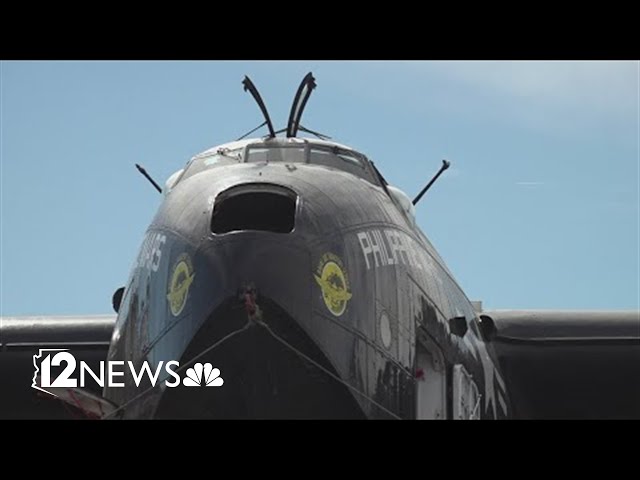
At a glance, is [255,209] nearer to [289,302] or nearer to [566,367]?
[289,302]

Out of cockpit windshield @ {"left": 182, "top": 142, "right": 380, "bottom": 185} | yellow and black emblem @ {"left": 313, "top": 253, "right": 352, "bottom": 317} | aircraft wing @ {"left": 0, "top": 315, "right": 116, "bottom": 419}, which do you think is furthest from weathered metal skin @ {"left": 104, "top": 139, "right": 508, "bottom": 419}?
aircraft wing @ {"left": 0, "top": 315, "right": 116, "bottom": 419}

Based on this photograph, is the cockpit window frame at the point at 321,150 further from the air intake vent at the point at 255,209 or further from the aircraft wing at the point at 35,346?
the aircraft wing at the point at 35,346

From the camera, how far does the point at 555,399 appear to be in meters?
17.0

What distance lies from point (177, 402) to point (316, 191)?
1.98 m

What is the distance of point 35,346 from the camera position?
1798 cm

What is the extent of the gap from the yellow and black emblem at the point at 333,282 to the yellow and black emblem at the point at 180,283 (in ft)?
3.11

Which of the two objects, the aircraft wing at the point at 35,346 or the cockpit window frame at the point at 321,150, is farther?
the aircraft wing at the point at 35,346

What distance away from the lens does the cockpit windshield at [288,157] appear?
34.6 feet

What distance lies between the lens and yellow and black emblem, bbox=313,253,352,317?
9.01m

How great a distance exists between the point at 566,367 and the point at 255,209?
908 centimetres

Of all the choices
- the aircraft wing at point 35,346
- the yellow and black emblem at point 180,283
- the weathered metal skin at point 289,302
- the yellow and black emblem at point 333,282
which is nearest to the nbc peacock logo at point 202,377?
the weathered metal skin at point 289,302

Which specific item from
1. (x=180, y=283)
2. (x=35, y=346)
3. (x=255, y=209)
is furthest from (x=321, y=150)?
(x=35, y=346)
